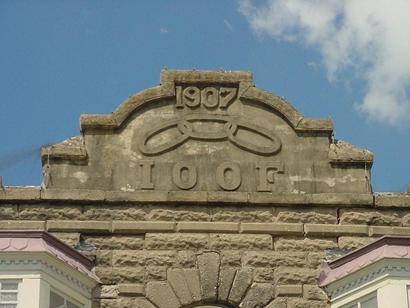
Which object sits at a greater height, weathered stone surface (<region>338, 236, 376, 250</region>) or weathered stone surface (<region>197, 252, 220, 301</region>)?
weathered stone surface (<region>338, 236, 376, 250</region>)

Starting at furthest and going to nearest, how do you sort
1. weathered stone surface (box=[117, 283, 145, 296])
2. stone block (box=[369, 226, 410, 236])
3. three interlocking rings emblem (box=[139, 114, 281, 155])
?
three interlocking rings emblem (box=[139, 114, 281, 155]) → stone block (box=[369, 226, 410, 236]) → weathered stone surface (box=[117, 283, 145, 296])

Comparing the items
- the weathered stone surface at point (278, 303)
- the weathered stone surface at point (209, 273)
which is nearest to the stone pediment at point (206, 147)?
the weathered stone surface at point (209, 273)

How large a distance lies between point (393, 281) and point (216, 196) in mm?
2881

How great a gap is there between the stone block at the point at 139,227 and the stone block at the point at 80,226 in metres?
0.12

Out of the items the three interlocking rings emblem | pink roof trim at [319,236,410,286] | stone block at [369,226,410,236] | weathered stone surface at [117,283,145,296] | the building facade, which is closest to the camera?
pink roof trim at [319,236,410,286]

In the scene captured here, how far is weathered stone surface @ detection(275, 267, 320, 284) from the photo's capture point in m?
18.7

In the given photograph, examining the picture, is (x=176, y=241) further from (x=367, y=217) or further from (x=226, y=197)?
(x=367, y=217)

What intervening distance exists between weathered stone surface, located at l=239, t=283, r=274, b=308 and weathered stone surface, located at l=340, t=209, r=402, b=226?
150 centimetres

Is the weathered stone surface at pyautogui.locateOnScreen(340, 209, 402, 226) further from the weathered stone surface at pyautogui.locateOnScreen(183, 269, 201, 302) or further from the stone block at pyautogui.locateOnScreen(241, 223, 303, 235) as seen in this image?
the weathered stone surface at pyautogui.locateOnScreen(183, 269, 201, 302)

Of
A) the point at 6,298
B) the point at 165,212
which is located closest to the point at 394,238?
the point at 165,212

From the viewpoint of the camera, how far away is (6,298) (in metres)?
17.3

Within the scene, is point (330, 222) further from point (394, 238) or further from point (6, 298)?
point (6, 298)

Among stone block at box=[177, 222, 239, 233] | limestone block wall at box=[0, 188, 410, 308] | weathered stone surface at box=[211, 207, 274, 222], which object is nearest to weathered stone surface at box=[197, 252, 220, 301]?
limestone block wall at box=[0, 188, 410, 308]

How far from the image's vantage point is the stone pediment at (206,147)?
63.5ft
